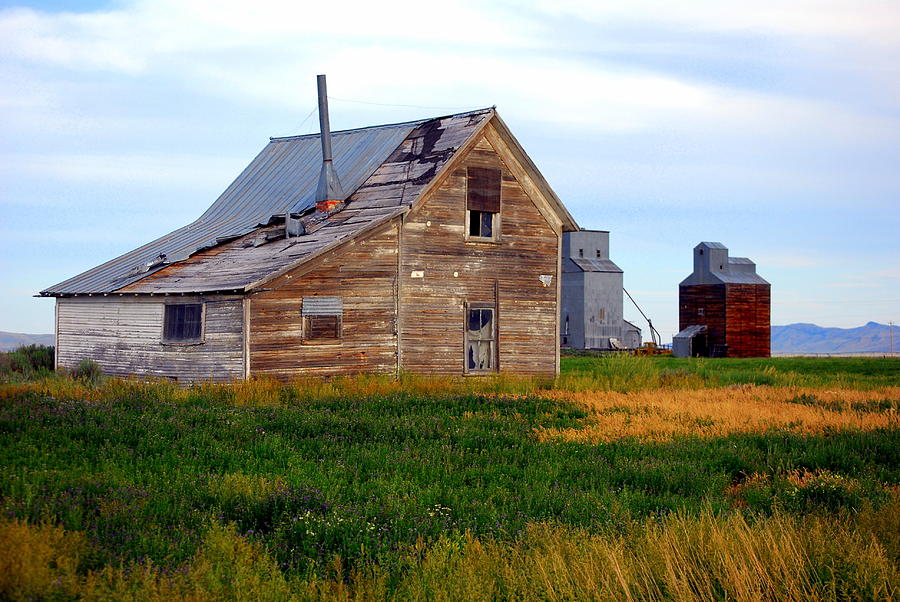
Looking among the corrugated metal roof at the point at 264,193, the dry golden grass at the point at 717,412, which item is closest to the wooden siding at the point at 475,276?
the corrugated metal roof at the point at 264,193

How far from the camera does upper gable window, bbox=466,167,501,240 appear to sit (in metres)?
26.5

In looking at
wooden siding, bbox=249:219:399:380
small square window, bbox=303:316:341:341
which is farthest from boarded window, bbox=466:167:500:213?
small square window, bbox=303:316:341:341

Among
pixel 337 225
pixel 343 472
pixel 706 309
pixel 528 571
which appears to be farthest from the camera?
pixel 706 309

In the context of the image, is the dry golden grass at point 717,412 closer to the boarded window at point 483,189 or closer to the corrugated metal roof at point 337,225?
the boarded window at point 483,189

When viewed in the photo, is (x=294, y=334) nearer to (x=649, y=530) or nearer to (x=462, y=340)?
(x=462, y=340)

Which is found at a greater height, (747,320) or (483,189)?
(483,189)

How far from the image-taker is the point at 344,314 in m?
23.7

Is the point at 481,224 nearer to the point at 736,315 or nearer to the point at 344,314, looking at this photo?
the point at 344,314

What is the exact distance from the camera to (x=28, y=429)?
13203 millimetres

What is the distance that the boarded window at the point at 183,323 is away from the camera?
77.5ft

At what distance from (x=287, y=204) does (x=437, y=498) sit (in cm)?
2173

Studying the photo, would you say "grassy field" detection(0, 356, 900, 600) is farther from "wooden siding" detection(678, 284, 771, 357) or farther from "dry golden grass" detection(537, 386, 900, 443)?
"wooden siding" detection(678, 284, 771, 357)

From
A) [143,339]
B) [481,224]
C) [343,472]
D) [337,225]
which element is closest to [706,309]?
[481,224]

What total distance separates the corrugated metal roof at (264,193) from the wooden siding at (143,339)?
29.5 inches
